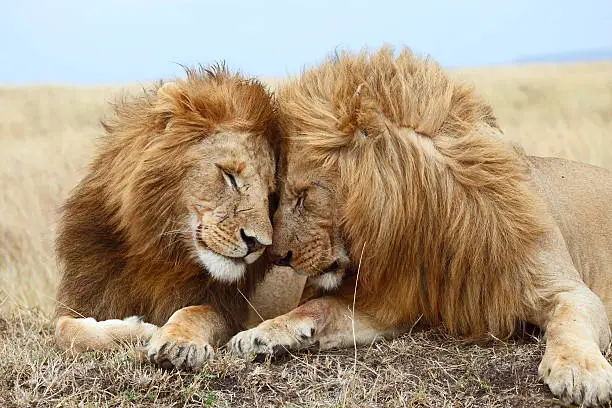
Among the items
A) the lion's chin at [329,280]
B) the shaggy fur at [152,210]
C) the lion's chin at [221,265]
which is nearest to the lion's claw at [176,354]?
the lion's chin at [221,265]

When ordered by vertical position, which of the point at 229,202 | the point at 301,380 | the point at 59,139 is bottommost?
the point at 59,139

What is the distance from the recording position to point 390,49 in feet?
13.0

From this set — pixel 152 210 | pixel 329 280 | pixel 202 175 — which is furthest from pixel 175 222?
pixel 329 280

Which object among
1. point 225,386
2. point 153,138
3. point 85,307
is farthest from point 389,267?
point 85,307

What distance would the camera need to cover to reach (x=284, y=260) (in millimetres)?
3666

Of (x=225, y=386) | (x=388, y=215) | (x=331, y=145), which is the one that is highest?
(x=331, y=145)

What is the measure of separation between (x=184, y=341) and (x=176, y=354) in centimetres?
7

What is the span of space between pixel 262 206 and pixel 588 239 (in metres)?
1.88

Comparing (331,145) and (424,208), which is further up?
(331,145)

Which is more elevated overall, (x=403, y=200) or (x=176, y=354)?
(x=403, y=200)

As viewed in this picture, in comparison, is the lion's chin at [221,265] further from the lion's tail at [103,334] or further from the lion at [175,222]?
the lion's tail at [103,334]

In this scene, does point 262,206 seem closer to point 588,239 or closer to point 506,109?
point 588,239

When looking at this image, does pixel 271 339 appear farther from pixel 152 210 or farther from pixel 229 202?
pixel 152 210

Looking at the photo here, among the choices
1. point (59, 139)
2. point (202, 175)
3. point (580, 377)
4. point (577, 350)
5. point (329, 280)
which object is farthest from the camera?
point (59, 139)
